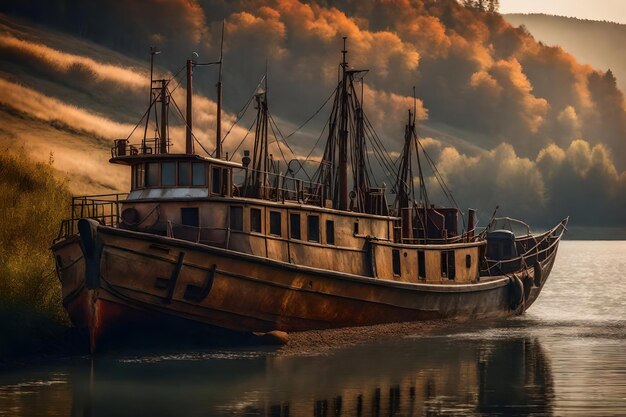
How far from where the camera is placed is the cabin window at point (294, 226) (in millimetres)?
35688

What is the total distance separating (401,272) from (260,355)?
1051cm

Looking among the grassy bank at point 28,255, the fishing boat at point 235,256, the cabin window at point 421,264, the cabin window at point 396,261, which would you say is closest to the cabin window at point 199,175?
the fishing boat at point 235,256

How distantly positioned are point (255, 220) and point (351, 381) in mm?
8488

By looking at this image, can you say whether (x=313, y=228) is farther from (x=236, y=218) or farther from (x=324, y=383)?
(x=324, y=383)

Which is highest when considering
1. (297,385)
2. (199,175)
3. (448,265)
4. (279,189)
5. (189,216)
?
(199,175)

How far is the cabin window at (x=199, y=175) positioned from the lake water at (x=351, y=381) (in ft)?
18.3

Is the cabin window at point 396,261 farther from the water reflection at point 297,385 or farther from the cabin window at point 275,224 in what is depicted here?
the cabin window at point 275,224

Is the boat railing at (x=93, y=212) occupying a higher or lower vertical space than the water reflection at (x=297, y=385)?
higher

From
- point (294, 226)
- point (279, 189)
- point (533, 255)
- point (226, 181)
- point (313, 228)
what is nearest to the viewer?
point (226, 181)

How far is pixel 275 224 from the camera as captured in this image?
3516 cm

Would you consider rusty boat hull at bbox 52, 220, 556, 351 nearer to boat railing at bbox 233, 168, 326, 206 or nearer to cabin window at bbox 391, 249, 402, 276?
boat railing at bbox 233, 168, 326, 206

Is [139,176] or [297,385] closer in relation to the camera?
[297,385]

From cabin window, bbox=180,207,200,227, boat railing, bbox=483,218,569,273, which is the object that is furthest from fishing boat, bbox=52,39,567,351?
boat railing, bbox=483,218,569,273

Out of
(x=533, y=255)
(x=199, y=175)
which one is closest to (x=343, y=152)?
(x=199, y=175)
